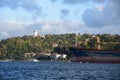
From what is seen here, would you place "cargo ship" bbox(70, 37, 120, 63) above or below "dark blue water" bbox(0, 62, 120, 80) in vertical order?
above

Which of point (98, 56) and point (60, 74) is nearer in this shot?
point (60, 74)

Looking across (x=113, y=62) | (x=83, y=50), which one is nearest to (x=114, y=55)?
(x=113, y=62)

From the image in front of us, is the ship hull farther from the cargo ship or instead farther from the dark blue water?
the dark blue water

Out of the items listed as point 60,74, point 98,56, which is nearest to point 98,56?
point 98,56

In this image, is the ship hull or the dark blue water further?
the ship hull

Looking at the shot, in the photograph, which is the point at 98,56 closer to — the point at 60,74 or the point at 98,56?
the point at 98,56

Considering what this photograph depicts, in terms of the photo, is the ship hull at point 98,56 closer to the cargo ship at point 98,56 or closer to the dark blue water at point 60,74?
the cargo ship at point 98,56

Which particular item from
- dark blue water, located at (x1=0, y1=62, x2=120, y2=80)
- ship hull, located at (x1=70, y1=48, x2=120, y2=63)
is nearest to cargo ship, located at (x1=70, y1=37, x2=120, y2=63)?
ship hull, located at (x1=70, y1=48, x2=120, y2=63)

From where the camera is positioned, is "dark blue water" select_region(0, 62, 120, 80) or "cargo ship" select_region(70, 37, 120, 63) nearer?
"dark blue water" select_region(0, 62, 120, 80)

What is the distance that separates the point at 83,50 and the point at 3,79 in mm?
106460

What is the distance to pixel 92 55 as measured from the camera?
160 metres

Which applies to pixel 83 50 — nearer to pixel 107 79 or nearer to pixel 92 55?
pixel 92 55

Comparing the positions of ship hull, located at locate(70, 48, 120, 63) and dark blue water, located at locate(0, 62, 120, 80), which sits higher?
ship hull, located at locate(70, 48, 120, 63)

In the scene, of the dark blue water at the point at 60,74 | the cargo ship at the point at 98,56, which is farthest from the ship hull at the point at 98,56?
the dark blue water at the point at 60,74
